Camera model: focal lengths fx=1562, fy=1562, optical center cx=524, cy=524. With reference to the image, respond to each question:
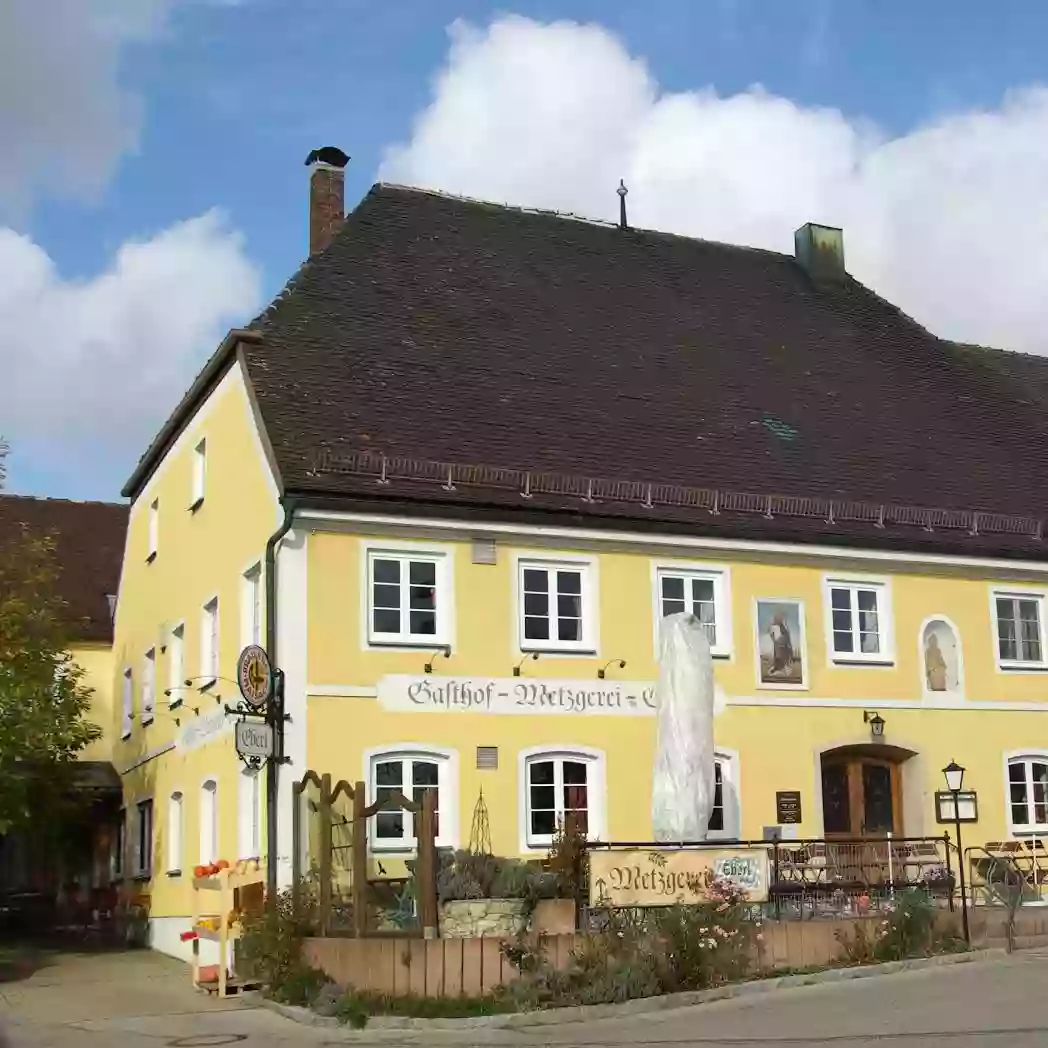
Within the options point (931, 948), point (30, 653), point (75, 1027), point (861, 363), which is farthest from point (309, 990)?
point (861, 363)

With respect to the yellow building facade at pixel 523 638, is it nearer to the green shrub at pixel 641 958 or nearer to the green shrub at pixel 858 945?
the green shrub at pixel 858 945

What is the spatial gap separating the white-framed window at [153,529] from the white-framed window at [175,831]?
5058 millimetres

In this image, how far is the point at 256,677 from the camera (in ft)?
63.0

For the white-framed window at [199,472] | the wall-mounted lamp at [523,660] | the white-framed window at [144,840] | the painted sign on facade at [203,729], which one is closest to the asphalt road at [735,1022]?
the painted sign on facade at [203,729]

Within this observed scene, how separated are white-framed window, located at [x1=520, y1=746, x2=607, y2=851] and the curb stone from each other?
15.6 ft

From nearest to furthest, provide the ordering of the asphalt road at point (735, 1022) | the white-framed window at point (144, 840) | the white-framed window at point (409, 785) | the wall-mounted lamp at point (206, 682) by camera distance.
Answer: the asphalt road at point (735, 1022) → the white-framed window at point (409, 785) → the wall-mounted lamp at point (206, 682) → the white-framed window at point (144, 840)

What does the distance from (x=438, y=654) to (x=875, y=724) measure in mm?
6761

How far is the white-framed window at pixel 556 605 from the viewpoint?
20891 millimetres

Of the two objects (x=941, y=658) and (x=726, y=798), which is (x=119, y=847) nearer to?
(x=726, y=798)

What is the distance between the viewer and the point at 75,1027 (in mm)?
15609

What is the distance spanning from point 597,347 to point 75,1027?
13.9 meters

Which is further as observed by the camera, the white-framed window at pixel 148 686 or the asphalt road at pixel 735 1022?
the white-framed window at pixel 148 686

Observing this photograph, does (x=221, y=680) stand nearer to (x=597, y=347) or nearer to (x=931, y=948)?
(x=597, y=347)

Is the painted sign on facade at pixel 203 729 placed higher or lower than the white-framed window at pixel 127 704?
lower
